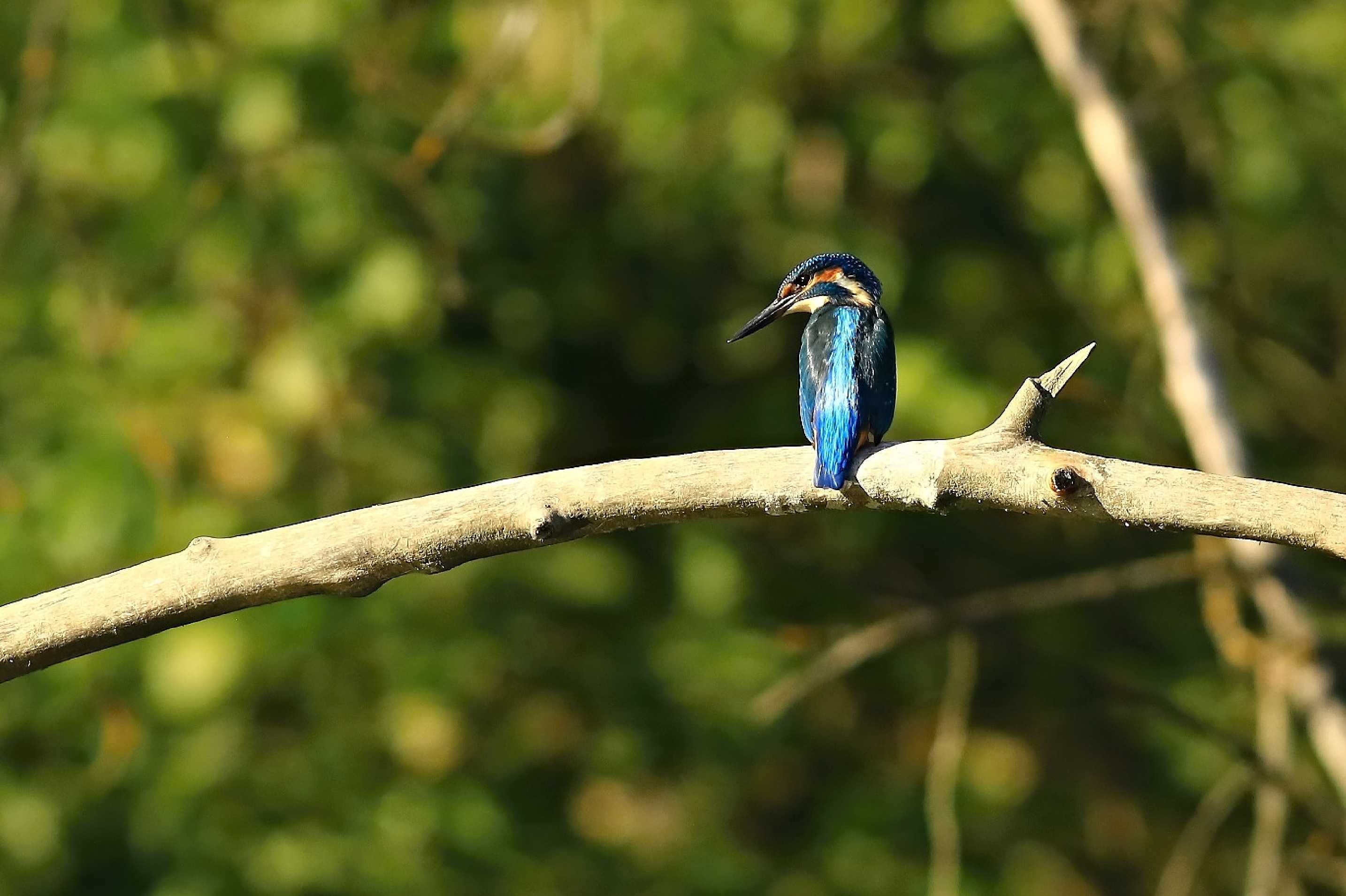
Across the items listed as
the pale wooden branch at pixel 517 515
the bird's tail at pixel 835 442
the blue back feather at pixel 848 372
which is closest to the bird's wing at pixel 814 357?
the blue back feather at pixel 848 372

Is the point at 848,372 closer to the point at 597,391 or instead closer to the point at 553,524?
the point at 553,524

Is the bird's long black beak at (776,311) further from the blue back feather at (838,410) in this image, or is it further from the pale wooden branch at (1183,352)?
the pale wooden branch at (1183,352)

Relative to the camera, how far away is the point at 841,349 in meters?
2.83

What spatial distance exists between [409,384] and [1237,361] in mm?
2571

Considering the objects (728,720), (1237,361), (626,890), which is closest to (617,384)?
(728,720)

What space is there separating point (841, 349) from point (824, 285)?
0.24 meters

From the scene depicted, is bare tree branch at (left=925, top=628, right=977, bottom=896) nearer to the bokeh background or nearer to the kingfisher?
the bokeh background

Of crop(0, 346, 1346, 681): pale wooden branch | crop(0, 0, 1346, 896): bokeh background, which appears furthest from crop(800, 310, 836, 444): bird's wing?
crop(0, 0, 1346, 896): bokeh background

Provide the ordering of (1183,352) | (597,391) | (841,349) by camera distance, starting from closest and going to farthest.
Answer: (841,349) → (1183,352) → (597,391)

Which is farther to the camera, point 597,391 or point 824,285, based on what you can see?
point 597,391

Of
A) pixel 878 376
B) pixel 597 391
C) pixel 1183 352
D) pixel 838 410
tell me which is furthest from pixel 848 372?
pixel 597 391

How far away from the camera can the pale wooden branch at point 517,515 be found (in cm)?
193

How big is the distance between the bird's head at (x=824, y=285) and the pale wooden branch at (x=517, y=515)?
99cm

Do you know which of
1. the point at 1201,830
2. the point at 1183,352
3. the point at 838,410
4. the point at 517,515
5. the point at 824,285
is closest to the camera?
the point at 517,515
